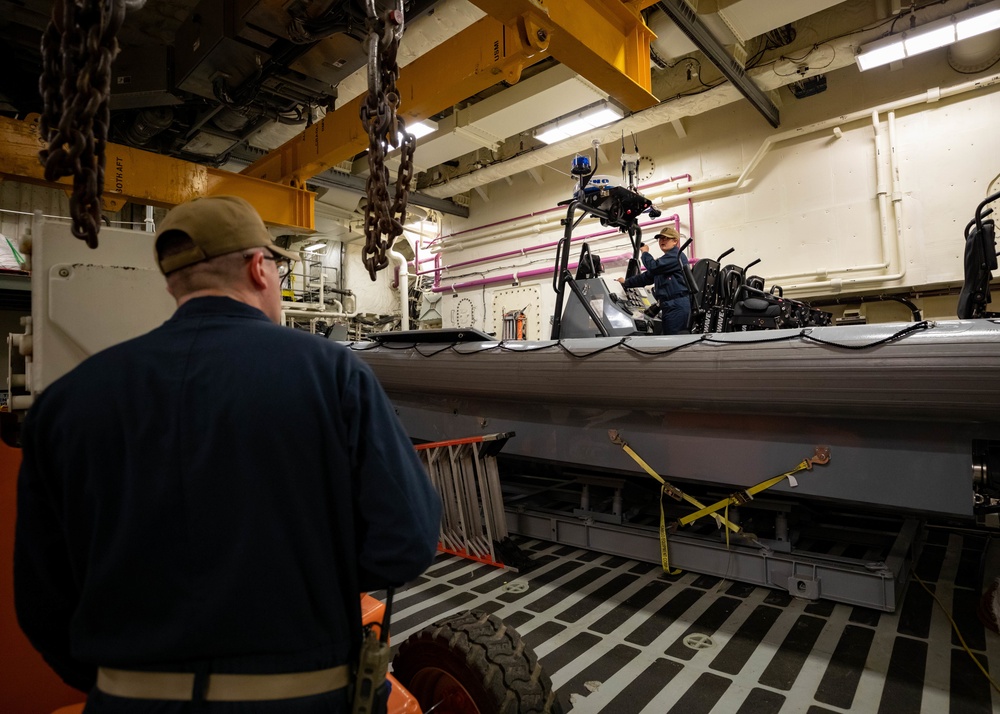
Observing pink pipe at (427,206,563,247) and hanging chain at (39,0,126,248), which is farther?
pink pipe at (427,206,563,247)

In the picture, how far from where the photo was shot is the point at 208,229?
0.95 m

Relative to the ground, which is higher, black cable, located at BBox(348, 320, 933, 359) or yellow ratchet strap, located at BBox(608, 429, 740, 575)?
black cable, located at BBox(348, 320, 933, 359)

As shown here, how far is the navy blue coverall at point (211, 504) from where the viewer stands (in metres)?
0.85

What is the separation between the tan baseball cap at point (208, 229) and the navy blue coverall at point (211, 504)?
91mm

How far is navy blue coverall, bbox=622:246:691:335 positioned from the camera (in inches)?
190

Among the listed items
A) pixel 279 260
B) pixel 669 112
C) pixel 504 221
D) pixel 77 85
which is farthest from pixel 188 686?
pixel 504 221

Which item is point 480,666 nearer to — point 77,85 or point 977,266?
point 77,85

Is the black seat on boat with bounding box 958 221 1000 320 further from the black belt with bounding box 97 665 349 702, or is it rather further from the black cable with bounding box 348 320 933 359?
the black belt with bounding box 97 665 349 702

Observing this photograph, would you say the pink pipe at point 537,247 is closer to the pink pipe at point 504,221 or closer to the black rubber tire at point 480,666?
the pink pipe at point 504,221

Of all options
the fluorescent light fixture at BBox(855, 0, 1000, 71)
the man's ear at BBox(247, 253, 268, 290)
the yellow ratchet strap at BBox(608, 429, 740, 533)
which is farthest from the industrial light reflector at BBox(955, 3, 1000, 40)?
the man's ear at BBox(247, 253, 268, 290)

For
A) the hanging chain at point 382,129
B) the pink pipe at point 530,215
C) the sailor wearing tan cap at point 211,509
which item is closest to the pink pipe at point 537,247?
the pink pipe at point 530,215

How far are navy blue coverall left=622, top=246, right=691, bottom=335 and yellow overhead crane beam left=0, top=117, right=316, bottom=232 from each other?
11.0 feet

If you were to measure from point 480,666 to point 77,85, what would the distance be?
1.57m

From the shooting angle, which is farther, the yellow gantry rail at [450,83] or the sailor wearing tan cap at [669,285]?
the sailor wearing tan cap at [669,285]
